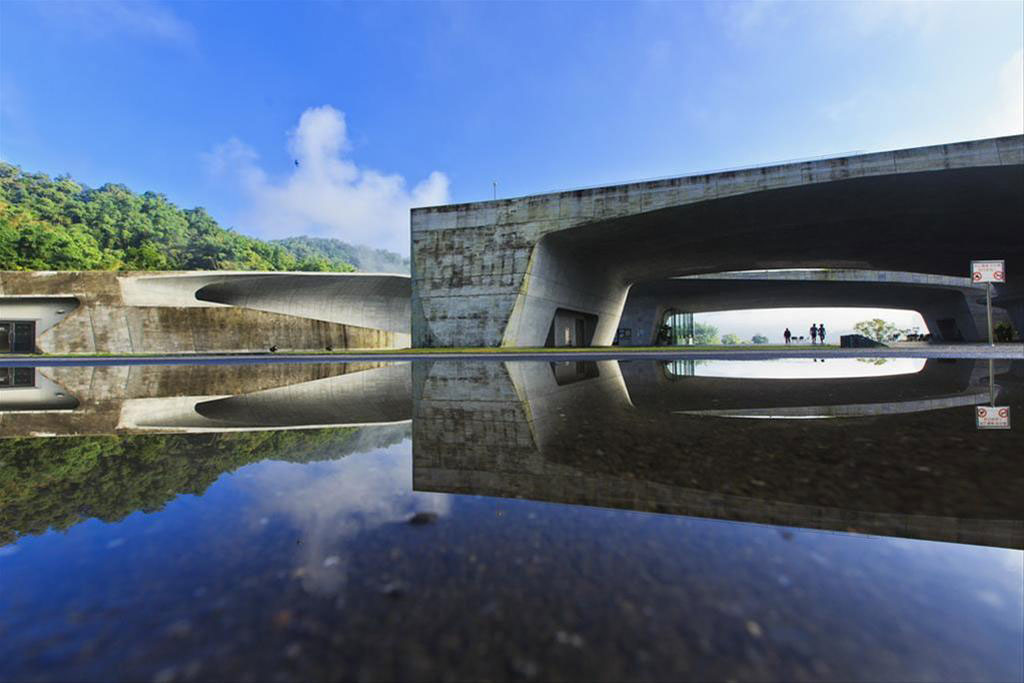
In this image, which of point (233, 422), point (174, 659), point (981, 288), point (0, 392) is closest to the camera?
point (174, 659)

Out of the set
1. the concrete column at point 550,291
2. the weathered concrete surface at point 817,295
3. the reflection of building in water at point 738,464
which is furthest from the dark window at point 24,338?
the weathered concrete surface at point 817,295

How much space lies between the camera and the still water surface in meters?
1.06

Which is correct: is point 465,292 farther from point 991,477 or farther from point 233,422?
point 991,477

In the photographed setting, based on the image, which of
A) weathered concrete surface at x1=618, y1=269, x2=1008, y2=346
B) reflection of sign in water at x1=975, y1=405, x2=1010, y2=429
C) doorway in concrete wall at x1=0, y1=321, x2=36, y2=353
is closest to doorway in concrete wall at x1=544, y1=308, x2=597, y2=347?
weathered concrete surface at x1=618, y1=269, x2=1008, y2=346

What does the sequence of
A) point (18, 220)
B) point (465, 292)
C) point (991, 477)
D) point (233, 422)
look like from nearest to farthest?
point (991, 477) < point (233, 422) < point (465, 292) < point (18, 220)

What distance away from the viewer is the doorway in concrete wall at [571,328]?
28383 millimetres

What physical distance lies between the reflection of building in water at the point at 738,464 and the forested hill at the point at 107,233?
64.2 metres

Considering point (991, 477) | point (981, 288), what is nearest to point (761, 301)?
point (981, 288)

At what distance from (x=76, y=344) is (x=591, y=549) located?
36402 millimetres

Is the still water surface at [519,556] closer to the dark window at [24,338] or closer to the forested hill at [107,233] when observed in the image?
the dark window at [24,338]

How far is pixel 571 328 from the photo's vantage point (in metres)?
31.2

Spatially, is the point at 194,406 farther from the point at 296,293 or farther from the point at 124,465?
the point at 296,293

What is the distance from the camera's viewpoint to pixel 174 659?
41.3 inches

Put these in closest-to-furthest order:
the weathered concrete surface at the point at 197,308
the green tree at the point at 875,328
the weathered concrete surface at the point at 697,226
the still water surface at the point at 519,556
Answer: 1. the still water surface at the point at 519,556
2. the weathered concrete surface at the point at 697,226
3. the weathered concrete surface at the point at 197,308
4. the green tree at the point at 875,328
